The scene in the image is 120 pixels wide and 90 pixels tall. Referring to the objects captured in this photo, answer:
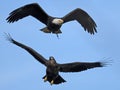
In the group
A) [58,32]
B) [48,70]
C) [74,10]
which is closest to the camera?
[48,70]

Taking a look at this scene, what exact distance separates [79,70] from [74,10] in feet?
20.0

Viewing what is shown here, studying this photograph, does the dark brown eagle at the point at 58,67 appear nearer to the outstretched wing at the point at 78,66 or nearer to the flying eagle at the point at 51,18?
the outstretched wing at the point at 78,66

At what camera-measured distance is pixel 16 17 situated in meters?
23.9

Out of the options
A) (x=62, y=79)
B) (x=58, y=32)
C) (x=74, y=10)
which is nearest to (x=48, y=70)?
(x=62, y=79)

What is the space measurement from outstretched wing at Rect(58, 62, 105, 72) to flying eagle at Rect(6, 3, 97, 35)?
2.34 meters

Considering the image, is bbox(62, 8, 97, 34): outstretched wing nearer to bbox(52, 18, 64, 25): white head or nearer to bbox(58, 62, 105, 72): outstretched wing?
bbox(52, 18, 64, 25): white head

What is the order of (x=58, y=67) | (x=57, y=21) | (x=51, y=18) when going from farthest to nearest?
(x=51, y=18)
(x=57, y=21)
(x=58, y=67)

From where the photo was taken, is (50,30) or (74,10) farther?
(74,10)

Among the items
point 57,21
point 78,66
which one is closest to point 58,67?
point 78,66

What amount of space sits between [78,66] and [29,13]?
470cm

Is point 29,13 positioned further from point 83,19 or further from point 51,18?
point 83,19

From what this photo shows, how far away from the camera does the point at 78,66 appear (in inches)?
818

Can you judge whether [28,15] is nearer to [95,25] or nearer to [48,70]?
[95,25]

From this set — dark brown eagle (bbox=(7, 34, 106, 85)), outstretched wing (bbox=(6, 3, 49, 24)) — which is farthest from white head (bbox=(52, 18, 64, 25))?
dark brown eagle (bbox=(7, 34, 106, 85))
